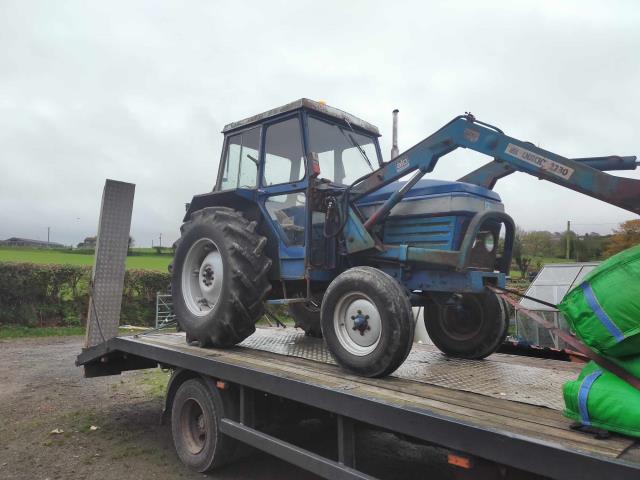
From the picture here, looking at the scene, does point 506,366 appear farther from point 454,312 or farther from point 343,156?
point 343,156

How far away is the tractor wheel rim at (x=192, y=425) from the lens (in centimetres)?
468

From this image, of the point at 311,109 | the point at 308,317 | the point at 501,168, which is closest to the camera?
the point at 501,168

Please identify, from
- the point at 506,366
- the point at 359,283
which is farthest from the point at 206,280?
the point at 506,366

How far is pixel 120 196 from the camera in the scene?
19.2ft

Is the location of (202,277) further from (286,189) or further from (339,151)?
(339,151)

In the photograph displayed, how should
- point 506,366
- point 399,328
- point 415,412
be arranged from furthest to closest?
point 506,366
point 399,328
point 415,412

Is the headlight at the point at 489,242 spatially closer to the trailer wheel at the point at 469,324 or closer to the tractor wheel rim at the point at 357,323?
the trailer wheel at the point at 469,324

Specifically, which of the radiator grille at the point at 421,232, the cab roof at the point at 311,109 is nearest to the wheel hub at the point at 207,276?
the cab roof at the point at 311,109

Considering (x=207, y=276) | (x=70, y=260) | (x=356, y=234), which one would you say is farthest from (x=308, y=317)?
(x=70, y=260)

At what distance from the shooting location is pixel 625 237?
83.5ft

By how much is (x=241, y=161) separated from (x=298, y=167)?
2.99ft

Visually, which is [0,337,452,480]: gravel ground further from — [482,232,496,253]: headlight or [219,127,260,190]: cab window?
[219,127,260,190]: cab window

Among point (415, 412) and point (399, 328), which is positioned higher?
point (399, 328)

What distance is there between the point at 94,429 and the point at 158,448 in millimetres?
982
